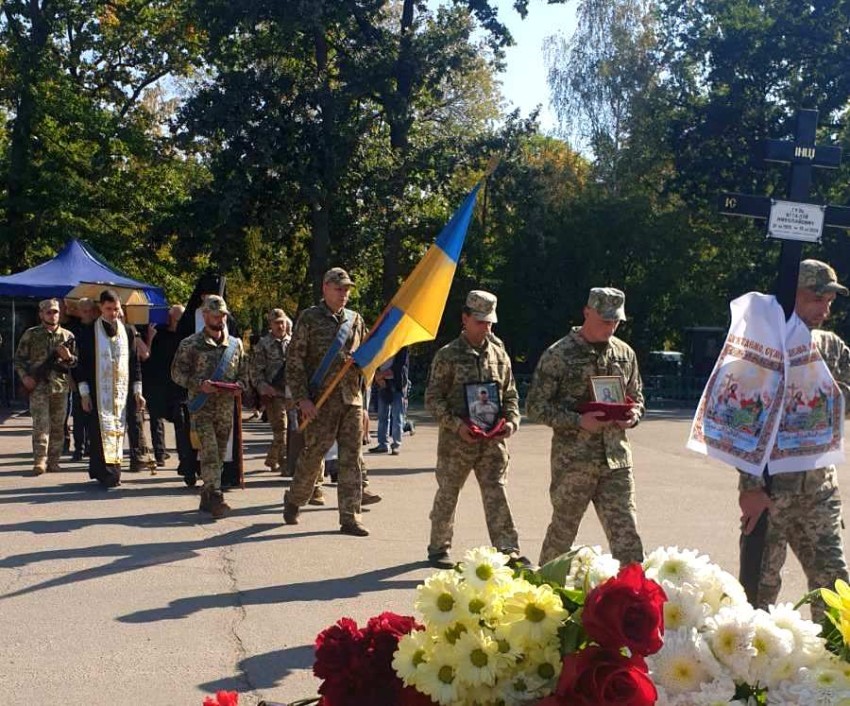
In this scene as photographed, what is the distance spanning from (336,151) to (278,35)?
3139 millimetres

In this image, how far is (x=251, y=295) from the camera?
36.6 metres

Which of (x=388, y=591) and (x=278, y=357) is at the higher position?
(x=278, y=357)

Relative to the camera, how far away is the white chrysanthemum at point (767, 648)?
6.26ft

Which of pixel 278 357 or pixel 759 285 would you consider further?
pixel 759 285

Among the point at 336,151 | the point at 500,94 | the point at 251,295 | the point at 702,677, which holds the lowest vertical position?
the point at 702,677

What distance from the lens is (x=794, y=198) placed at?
512 centimetres

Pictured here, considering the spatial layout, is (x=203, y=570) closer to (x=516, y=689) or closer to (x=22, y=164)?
(x=516, y=689)

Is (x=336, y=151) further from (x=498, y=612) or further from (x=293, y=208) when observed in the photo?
(x=498, y=612)

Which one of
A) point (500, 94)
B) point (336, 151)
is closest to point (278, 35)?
point (336, 151)

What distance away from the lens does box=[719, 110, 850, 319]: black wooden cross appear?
5055mm

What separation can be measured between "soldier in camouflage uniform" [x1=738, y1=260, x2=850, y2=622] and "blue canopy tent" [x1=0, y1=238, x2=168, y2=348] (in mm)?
14657

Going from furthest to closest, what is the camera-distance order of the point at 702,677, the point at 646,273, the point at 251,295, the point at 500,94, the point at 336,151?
the point at 500,94 < the point at 251,295 < the point at 646,273 < the point at 336,151 < the point at 702,677

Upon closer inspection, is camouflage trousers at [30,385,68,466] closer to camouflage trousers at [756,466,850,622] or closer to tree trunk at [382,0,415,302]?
camouflage trousers at [756,466,850,622]

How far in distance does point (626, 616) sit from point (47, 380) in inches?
456
